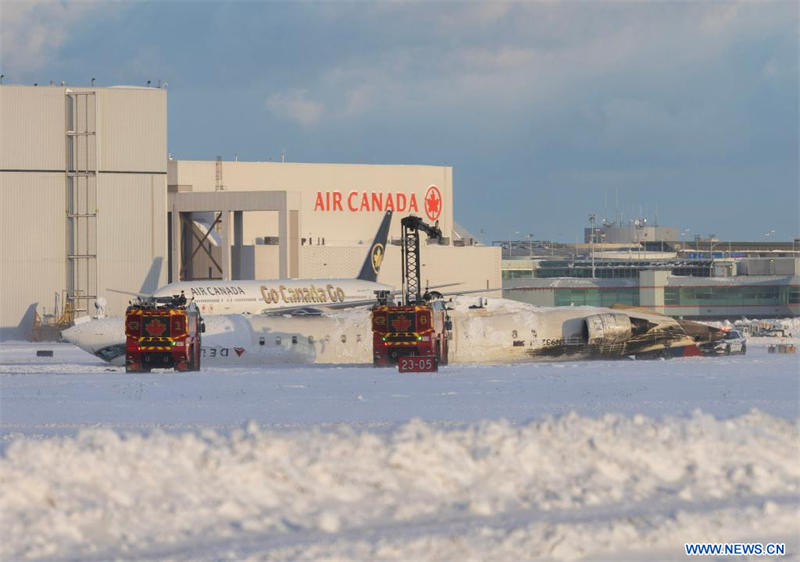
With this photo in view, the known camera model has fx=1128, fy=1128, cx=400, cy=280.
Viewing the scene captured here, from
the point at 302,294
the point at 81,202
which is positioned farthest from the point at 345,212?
the point at 302,294

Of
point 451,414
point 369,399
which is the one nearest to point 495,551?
point 451,414

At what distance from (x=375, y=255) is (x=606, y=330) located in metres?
50.4

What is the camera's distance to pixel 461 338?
53438 millimetres

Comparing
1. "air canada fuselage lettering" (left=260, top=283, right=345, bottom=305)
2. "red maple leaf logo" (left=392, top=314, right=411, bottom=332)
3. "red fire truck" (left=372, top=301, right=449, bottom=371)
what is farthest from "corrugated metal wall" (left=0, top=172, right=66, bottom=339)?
"red maple leaf logo" (left=392, top=314, right=411, bottom=332)

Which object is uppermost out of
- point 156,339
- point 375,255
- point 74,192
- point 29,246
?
point 74,192

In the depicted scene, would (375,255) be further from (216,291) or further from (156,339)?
(156,339)

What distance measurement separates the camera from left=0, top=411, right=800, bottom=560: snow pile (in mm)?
14352

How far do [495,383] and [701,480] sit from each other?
741 inches

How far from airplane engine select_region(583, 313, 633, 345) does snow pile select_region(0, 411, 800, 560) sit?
35695 millimetres

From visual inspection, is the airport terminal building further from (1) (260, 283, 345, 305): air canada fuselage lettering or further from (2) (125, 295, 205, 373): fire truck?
(2) (125, 295, 205, 373): fire truck

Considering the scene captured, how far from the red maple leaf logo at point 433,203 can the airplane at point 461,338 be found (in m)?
76.5

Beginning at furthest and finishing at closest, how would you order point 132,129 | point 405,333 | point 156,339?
1. point 132,129
2. point 405,333
3. point 156,339

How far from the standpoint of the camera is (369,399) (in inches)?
1136

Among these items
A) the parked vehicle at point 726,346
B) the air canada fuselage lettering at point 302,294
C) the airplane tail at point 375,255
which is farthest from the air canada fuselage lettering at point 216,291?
the parked vehicle at point 726,346
